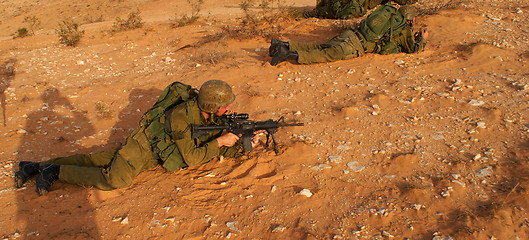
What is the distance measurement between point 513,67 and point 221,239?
5.23 metres

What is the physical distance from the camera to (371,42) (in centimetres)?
680

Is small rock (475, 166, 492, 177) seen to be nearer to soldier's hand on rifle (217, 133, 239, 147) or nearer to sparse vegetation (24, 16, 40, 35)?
soldier's hand on rifle (217, 133, 239, 147)

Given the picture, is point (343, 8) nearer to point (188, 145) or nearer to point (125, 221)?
point (188, 145)

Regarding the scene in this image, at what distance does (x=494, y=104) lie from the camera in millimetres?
4629

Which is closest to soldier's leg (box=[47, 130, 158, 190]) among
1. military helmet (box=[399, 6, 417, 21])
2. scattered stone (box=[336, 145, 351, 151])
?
scattered stone (box=[336, 145, 351, 151])

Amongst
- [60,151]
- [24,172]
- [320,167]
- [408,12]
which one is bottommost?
Result: [60,151]

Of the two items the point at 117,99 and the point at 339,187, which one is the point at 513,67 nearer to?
the point at 339,187

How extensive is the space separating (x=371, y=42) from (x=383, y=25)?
0.37 metres

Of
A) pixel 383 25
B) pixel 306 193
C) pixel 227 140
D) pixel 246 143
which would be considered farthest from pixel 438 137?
pixel 383 25

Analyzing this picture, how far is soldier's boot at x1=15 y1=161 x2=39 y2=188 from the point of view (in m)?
3.88

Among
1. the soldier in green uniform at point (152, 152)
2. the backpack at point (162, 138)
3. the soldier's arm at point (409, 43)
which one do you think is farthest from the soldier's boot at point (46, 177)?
the soldier's arm at point (409, 43)

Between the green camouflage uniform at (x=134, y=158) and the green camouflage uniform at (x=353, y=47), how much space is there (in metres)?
3.01

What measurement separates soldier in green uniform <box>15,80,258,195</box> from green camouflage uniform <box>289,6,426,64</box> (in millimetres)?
2967

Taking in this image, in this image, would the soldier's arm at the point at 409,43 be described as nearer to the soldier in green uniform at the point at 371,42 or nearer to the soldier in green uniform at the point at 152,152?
the soldier in green uniform at the point at 371,42
